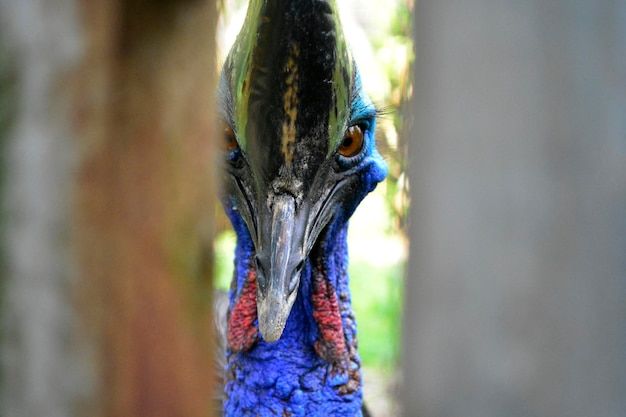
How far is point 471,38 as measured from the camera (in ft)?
1.61

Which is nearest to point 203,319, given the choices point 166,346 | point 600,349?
point 166,346

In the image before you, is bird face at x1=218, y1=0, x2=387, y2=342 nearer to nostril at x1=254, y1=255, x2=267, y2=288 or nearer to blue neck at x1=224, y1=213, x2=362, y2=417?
nostril at x1=254, y1=255, x2=267, y2=288

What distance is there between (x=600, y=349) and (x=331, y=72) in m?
0.89

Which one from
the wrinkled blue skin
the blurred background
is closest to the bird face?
the wrinkled blue skin

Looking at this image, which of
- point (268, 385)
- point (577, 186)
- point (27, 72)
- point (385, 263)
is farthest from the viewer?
point (385, 263)

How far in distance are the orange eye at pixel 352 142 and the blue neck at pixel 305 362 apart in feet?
0.59

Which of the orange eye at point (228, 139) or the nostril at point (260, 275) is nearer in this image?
the nostril at point (260, 275)

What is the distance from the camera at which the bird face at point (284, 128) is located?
124 centimetres

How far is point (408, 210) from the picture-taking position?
552mm

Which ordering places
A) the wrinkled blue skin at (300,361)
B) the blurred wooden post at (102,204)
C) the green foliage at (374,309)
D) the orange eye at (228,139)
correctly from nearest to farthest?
the blurred wooden post at (102,204) → the orange eye at (228,139) → the wrinkled blue skin at (300,361) → the green foliage at (374,309)

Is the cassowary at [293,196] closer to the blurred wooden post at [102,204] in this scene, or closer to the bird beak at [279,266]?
the bird beak at [279,266]

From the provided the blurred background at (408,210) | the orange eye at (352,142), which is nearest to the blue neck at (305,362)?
the orange eye at (352,142)

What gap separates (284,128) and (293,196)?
145 mm

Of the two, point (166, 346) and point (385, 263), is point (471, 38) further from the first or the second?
point (385, 263)
